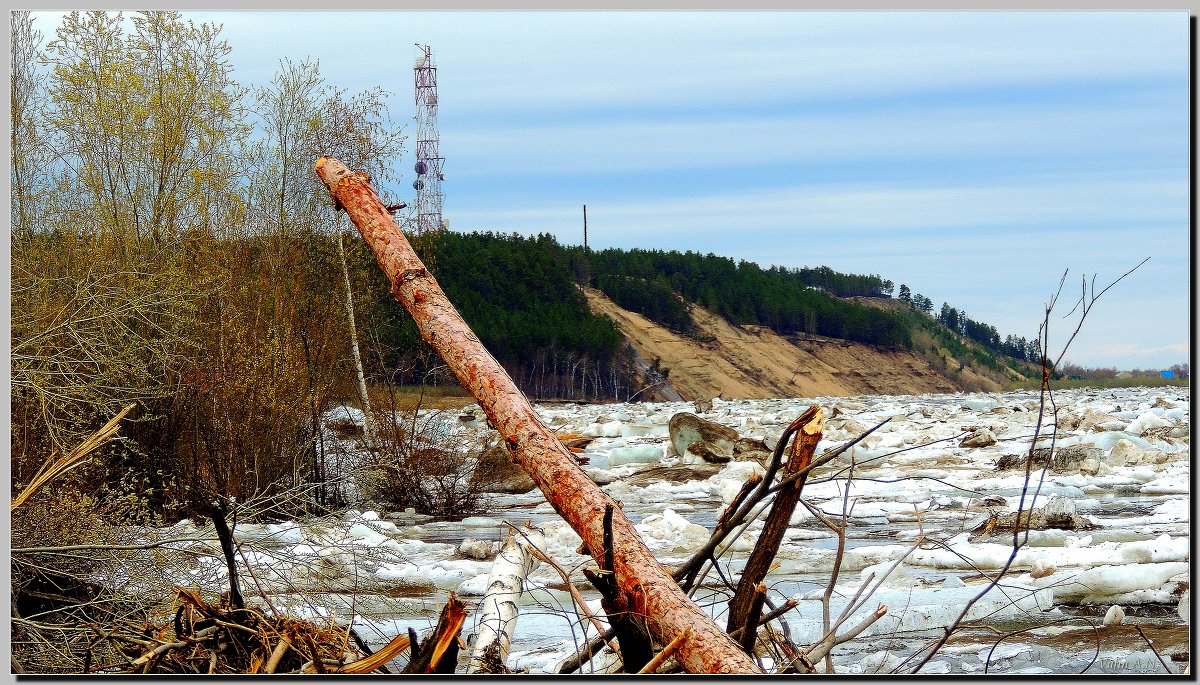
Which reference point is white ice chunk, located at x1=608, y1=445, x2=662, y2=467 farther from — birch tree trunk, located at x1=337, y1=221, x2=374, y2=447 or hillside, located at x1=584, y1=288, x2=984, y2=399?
hillside, located at x1=584, y1=288, x2=984, y2=399

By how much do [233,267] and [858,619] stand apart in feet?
24.0

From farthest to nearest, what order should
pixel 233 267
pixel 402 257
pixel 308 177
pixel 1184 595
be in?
pixel 308 177 → pixel 233 267 → pixel 1184 595 → pixel 402 257

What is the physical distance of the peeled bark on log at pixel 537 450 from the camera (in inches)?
93.6

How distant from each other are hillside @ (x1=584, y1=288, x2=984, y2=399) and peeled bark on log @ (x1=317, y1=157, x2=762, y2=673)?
153 feet

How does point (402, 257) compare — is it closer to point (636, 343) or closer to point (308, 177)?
point (308, 177)

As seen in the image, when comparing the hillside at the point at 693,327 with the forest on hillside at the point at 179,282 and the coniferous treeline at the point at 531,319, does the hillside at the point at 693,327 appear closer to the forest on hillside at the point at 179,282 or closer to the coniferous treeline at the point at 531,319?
the coniferous treeline at the point at 531,319

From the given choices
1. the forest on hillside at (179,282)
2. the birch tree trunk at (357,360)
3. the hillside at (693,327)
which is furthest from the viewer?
the hillside at (693,327)

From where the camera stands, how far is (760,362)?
2309 inches

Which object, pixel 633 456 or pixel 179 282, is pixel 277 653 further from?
pixel 633 456

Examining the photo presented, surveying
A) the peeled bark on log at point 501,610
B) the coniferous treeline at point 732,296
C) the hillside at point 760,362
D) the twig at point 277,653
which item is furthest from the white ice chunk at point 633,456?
the coniferous treeline at point 732,296

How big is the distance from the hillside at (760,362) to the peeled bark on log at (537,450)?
153ft

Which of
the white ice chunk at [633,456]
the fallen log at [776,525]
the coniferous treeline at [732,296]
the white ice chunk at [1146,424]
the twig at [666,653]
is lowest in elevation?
the white ice chunk at [633,456]

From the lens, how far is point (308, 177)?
459 inches

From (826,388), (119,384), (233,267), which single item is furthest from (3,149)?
(826,388)
